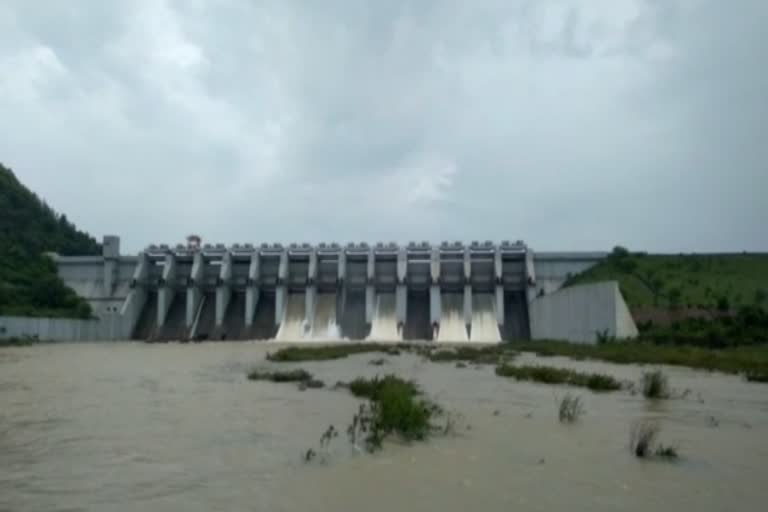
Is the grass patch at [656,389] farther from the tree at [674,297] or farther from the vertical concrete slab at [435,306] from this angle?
the vertical concrete slab at [435,306]

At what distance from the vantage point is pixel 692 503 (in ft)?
13.2

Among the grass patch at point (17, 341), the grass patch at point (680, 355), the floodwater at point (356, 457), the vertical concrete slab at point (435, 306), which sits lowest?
the floodwater at point (356, 457)

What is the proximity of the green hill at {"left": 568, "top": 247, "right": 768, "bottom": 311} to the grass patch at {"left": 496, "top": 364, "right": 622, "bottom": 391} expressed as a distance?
13733mm

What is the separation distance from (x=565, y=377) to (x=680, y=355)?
709cm

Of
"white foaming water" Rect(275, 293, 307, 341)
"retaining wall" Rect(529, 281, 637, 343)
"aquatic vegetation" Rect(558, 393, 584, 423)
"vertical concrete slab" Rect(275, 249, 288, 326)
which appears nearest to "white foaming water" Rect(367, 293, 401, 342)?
"white foaming water" Rect(275, 293, 307, 341)

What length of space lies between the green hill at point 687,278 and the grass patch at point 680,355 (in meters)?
4.89

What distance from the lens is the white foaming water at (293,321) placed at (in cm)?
4141

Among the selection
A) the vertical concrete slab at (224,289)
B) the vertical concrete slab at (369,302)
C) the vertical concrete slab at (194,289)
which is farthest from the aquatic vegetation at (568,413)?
the vertical concrete slab at (194,289)

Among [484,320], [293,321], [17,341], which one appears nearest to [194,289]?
[293,321]

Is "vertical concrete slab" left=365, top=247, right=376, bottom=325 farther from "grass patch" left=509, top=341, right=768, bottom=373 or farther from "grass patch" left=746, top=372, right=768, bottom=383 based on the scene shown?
"grass patch" left=746, top=372, right=768, bottom=383

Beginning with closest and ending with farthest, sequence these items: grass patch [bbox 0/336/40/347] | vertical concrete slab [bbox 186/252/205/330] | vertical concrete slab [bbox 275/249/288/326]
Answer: grass patch [bbox 0/336/40/347]
vertical concrete slab [bbox 275/249/288/326]
vertical concrete slab [bbox 186/252/205/330]

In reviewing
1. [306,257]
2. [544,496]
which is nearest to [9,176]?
[306,257]

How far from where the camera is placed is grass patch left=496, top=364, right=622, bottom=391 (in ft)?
35.0

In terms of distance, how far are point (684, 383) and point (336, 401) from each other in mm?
6464
